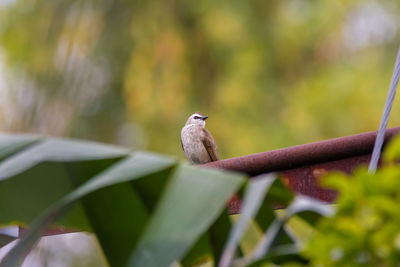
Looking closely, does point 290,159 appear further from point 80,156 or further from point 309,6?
point 309,6

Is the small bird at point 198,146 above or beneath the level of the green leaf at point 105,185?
beneath

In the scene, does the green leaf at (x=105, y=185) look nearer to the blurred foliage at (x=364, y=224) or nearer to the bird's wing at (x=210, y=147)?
the blurred foliage at (x=364, y=224)

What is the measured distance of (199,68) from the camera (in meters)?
16.6

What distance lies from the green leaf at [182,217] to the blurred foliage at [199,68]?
11200 millimetres

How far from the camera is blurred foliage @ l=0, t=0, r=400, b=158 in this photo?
1385 cm

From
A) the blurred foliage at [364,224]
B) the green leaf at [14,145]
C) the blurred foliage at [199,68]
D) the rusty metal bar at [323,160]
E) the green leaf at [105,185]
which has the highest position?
the green leaf at [14,145]

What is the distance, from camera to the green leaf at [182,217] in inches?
52.7

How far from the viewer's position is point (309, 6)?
1547 cm

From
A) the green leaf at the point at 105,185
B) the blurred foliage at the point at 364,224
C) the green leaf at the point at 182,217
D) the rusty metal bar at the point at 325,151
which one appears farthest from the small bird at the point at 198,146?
the blurred foliage at the point at 364,224

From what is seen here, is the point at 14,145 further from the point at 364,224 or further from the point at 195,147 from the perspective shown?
the point at 195,147

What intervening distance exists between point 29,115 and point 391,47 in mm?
6521

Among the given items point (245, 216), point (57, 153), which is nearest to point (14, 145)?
point (57, 153)

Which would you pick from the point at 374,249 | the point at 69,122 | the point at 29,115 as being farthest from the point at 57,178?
the point at 69,122

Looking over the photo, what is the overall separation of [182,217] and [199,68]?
50.2ft
